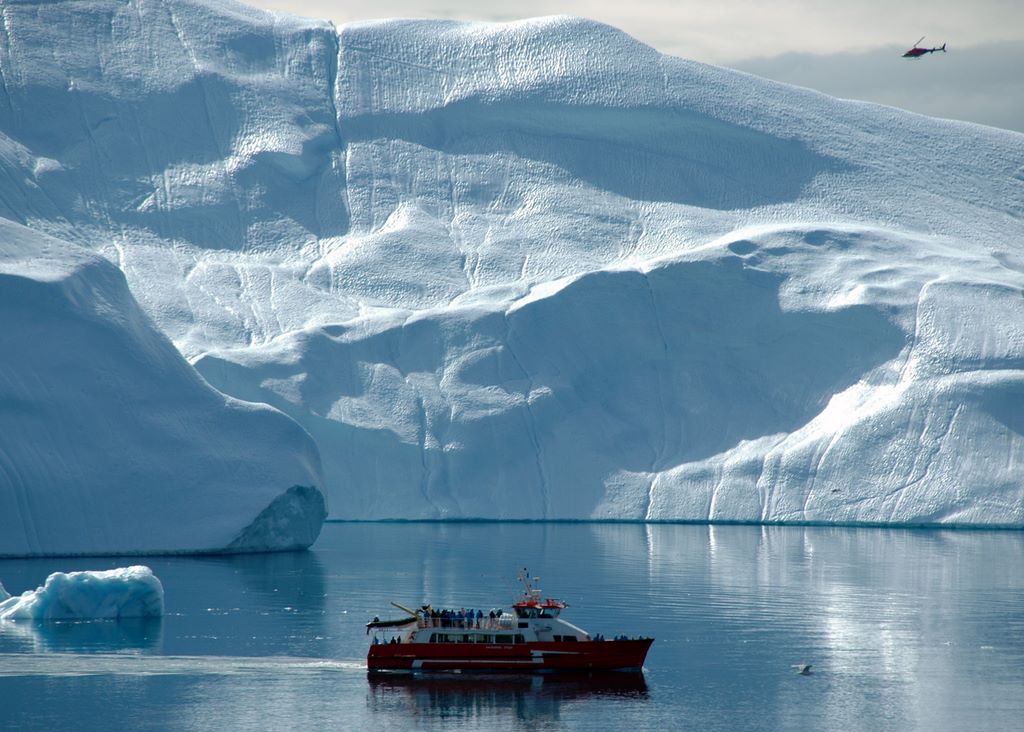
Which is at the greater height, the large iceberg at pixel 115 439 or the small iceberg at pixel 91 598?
the large iceberg at pixel 115 439

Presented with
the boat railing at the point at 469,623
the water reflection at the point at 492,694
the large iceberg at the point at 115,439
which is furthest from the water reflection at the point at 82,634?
the large iceberg at the point at 115,439

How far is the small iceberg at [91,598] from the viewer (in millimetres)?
38188

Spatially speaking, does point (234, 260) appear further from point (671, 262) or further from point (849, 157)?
point (849, 157)

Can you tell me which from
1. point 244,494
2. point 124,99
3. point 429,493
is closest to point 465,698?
point 244,494

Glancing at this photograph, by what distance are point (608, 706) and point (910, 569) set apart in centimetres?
2345

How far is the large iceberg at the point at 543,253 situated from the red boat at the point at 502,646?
32.6 meters

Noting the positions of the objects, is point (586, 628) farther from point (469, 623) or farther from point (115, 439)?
point (115, 439)

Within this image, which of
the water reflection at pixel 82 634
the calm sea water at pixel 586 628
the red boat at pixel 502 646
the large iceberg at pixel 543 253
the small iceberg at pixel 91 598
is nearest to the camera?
the calm sea water at pixel 586 628

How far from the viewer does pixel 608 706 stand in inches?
1200

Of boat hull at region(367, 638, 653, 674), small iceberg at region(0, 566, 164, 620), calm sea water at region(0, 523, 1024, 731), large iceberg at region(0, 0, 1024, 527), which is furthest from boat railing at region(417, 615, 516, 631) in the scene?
large iceberg at region(0, 0, 1024, 527)

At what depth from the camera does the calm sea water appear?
95.9 ft

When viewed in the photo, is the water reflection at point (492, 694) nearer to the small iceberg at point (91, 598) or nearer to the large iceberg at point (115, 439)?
the small iceberg at point (91, 598)

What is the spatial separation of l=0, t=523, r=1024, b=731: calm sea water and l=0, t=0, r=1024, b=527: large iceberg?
14.7 m

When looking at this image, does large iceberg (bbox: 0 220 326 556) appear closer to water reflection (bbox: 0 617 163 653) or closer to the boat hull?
water reflection (bbox: 0 617 163 653)
